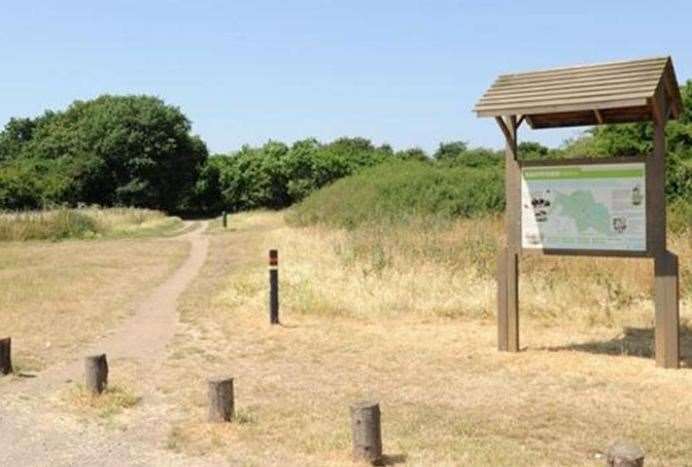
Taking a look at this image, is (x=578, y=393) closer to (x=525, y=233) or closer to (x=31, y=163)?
(x=525, y=233)

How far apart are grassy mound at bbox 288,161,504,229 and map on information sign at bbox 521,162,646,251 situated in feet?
38.7

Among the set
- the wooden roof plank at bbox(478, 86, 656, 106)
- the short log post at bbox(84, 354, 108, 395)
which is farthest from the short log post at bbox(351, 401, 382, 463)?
the wooden roof plank at bbox(478, 86, 656, 106)

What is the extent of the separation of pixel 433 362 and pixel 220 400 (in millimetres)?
3161

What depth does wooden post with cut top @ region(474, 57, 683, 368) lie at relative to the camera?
840 cm

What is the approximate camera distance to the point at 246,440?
611cm

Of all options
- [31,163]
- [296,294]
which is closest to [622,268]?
[296,294]

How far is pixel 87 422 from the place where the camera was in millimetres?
6770

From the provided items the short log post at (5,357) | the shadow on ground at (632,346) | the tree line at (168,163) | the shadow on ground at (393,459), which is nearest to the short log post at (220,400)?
the shadow on ground at (393,459)

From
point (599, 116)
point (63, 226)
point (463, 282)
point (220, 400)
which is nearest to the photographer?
point (220, 400)

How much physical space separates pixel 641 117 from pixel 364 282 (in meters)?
5.80

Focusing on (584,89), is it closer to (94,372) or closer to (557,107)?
(557,107)

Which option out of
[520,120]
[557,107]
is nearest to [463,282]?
[520,120]

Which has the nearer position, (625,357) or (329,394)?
(329,394)

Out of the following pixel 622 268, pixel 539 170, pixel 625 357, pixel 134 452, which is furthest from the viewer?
pixel 622 268
